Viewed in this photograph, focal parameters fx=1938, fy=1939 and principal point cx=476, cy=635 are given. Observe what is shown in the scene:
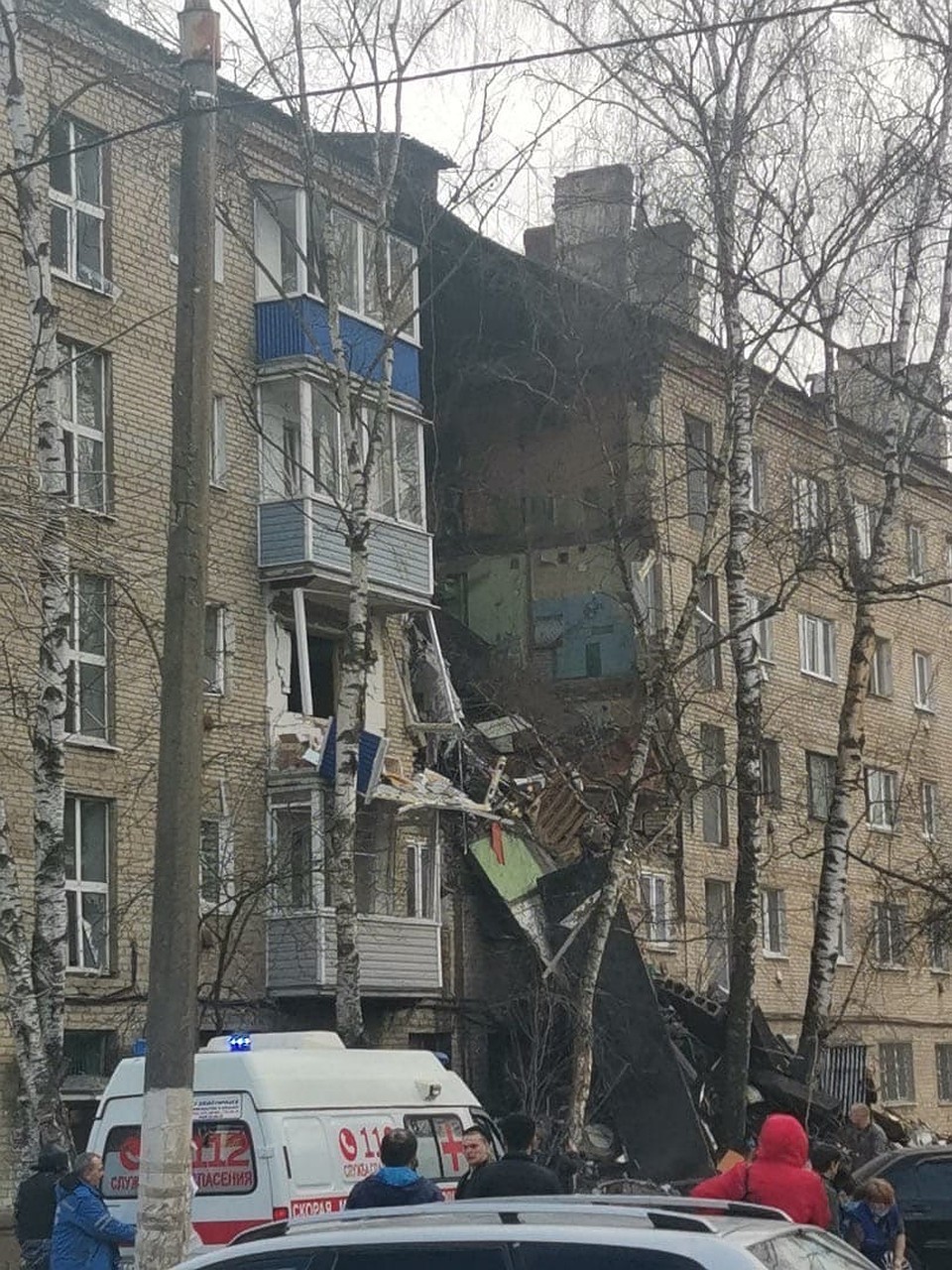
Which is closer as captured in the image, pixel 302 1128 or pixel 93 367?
pixel 302 1128

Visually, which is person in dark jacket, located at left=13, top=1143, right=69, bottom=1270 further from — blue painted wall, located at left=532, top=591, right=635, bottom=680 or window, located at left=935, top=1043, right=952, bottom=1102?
window, located at left=935, top=1043, right=952, bottom=1102

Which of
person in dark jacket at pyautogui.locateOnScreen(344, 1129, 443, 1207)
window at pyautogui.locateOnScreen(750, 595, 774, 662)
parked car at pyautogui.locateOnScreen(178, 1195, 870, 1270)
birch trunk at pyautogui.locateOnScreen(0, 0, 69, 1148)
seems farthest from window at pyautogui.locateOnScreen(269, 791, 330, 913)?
parked car at pyautogui.locateOnScreen(178, 1195, 870, 1270)

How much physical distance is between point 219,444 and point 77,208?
159 inches

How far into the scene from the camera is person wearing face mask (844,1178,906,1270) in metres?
11.6

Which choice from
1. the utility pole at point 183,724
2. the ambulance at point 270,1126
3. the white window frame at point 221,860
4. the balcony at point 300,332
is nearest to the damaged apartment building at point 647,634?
the balcony at point 300,332

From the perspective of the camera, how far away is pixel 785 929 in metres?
38.0

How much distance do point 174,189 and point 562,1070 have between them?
45.4 feet

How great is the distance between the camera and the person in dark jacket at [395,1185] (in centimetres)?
978

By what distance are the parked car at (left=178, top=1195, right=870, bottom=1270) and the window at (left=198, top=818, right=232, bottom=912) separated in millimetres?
17608

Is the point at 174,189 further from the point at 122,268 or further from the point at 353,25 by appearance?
the point at 353,25

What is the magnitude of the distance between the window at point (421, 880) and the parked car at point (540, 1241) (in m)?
22.8

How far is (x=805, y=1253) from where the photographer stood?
652 cm

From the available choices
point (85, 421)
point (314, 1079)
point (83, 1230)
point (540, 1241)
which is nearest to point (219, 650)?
point (85, 421)

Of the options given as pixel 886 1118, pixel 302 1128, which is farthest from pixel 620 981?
pixel 302 1128
